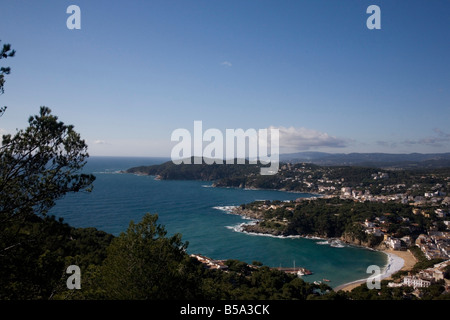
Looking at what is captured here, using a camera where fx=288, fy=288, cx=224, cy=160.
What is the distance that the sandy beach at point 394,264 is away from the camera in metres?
16.0

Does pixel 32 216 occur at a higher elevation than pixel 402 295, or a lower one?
higher

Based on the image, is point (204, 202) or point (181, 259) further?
point (204, 202)

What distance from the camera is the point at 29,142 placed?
3988 mm

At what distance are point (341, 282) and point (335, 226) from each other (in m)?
11.8

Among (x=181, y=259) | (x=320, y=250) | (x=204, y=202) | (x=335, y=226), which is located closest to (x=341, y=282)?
(x=320, y=250)

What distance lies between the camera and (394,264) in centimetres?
1909

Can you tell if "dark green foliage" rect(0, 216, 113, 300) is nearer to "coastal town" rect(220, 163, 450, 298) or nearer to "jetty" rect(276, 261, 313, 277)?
"coastal town" rect(220, 163, 450, 298)

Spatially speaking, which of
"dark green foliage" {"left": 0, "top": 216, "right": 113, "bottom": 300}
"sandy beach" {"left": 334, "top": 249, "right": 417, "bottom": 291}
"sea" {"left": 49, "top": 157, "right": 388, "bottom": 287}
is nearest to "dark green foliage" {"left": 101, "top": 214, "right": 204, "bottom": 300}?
"dark green foliage" {"left": 0, "top": 216, "right": 113, "bottom": 300}

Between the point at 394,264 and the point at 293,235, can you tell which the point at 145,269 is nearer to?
the point at 394,264

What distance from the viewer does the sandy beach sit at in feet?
52.4
